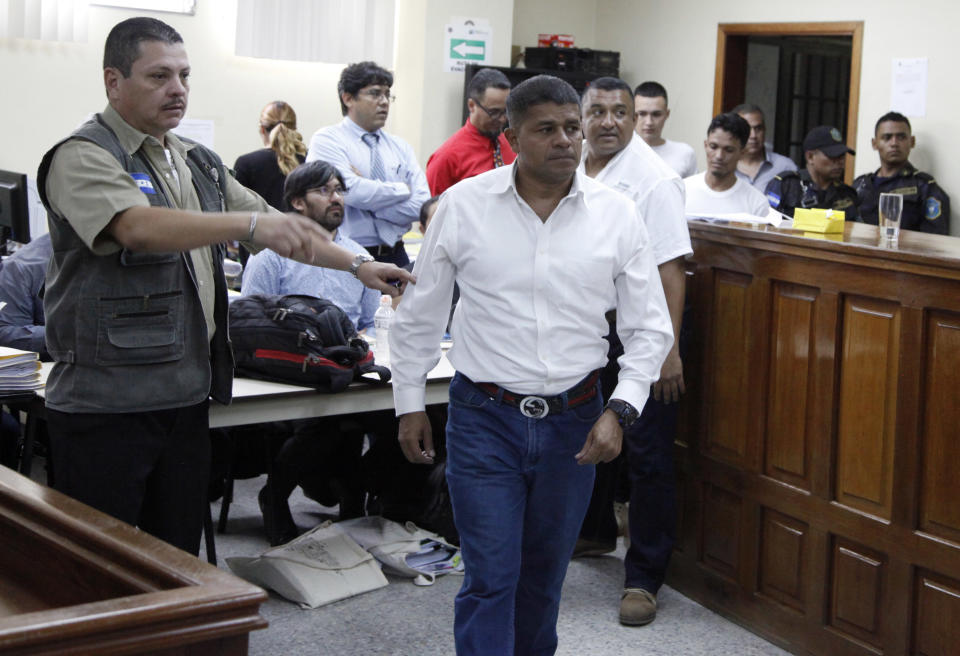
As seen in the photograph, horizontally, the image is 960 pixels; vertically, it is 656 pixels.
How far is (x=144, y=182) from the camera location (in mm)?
2383

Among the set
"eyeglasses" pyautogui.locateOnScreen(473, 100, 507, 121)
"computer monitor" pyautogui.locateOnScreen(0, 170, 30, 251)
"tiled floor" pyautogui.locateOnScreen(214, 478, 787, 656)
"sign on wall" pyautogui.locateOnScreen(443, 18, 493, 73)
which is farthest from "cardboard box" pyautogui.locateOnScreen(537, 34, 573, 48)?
"tiled floor" pyautogui.locateOnScreen(214, 478, 787, 656)

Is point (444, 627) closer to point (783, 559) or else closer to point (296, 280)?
point (783, 559)

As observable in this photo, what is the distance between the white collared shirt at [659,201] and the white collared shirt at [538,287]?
65 cm

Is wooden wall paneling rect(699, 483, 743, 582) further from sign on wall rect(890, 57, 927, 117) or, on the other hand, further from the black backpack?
sign on wall rect(890, 57, 927, 117)

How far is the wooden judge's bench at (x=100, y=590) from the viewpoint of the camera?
1113 millimetres

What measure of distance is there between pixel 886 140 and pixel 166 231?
5.07m

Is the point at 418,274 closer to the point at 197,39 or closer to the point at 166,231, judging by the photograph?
the point at 166,231

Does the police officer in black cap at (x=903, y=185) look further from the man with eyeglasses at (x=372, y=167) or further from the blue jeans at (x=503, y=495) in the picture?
the blue jeans at (x=503, y=495)

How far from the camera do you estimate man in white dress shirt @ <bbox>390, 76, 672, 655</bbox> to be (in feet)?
7.93

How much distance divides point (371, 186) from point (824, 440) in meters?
2.39

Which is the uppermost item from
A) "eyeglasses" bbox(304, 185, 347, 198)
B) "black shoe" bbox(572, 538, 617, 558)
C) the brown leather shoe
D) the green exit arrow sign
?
the green exit arrow sign

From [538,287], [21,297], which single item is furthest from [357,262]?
[21,297]

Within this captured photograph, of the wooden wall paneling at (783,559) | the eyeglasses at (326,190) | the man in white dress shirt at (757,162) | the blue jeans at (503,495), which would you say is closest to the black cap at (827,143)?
the man in white dress shirt at (757,162)

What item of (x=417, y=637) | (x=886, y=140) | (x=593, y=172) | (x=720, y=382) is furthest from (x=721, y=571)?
(x=886, y=140)
